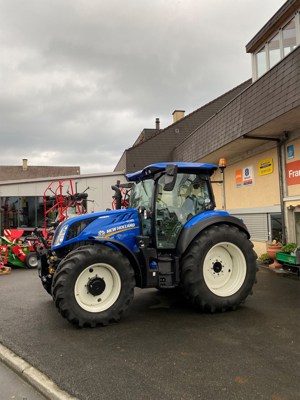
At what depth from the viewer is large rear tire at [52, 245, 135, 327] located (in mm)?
4629

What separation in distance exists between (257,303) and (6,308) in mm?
4242

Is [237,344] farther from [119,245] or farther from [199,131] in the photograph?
[199,131]

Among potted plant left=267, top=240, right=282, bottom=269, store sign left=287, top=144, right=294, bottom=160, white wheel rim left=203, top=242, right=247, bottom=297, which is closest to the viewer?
white wheel rim left=203, top=242, right=247, bottom=297

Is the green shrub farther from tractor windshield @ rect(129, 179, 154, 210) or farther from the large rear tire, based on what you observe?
the large rear tire

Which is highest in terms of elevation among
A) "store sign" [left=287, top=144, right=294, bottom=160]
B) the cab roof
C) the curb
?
"store sign" [left=287, top=144, right=294, bottom=160]

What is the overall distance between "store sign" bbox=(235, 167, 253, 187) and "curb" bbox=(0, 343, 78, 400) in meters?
8.88

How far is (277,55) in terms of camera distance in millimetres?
9500

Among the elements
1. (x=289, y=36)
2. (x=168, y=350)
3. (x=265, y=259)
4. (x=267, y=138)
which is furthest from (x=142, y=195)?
(x=289, y=36)

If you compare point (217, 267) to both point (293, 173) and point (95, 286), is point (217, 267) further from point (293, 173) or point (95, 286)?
point (293, 173)

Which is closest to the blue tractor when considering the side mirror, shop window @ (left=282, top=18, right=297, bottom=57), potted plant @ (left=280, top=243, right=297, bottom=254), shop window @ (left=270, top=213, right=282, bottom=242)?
the side mirror

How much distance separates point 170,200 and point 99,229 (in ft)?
4.07

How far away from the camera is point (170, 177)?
4.93 m

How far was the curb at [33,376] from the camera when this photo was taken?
10.1 ft

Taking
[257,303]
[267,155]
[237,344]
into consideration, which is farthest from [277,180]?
[237,344]
